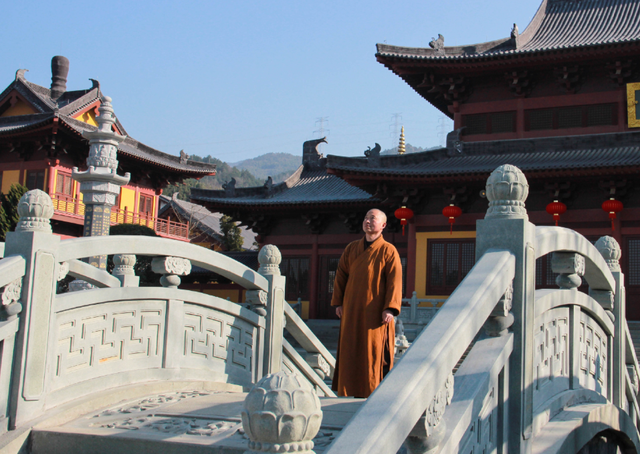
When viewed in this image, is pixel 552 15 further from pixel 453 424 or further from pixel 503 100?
pixel 453 424

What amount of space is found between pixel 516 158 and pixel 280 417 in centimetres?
1312

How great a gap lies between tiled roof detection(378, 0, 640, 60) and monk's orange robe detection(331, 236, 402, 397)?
34.6 feet

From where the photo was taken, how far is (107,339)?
12.9 feet

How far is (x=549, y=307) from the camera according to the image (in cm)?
354

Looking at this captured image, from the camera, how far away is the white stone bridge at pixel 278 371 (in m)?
2.15

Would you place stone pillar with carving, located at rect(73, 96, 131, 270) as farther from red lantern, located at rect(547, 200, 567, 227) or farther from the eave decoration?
the eave decoration

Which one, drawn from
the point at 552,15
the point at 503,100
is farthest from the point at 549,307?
the point at 552,15

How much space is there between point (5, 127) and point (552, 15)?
18706 millimetres

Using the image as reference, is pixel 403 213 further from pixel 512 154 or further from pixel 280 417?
pixel 280 417

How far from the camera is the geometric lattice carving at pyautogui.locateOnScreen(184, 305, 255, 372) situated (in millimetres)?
4500

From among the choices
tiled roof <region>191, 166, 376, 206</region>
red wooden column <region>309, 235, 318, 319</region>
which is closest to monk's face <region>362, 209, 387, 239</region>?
tiled roof <region>191, 166, 376, 206</region>

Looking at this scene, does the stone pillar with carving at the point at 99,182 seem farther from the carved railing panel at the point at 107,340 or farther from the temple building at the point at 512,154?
the carved railing panel at the point at 107,340

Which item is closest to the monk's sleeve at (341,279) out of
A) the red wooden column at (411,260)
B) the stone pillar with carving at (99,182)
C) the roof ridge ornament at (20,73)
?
the stone pillar with carving at (99,182)

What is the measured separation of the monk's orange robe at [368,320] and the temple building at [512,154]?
8.70 m
